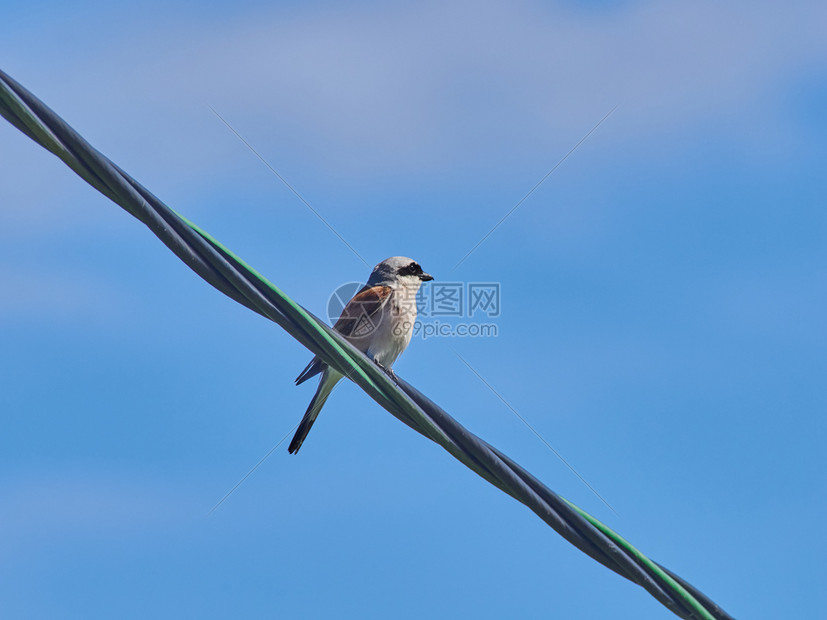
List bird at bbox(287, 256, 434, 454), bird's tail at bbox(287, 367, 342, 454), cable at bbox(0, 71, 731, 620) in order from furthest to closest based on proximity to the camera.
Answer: bird at bbox(287, 256, 434, 454) < bird's tail at bbox(287, 367, 342, 454) < cable at bbox(0, 71, 731, 620)

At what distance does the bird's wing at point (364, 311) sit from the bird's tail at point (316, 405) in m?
0.41

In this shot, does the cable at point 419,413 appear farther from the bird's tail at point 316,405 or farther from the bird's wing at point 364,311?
the bird's wing at point 364,311

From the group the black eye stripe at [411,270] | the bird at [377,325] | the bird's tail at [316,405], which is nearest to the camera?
the bird's tail at [316,405]

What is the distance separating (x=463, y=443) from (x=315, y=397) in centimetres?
378

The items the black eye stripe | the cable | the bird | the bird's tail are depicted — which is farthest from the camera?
the black eye stripe

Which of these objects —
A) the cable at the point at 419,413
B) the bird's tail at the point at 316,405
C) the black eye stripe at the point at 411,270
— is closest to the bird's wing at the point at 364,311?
the black eye stripe at the point at 411,270

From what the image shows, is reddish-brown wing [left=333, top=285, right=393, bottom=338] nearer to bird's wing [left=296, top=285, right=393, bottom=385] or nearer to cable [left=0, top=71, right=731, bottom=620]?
bird's wing [left=296, top=285, right=393, bottom=385]

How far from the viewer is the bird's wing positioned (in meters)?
7.35

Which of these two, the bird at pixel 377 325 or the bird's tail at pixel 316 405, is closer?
the bird's tail at pixel 316 405

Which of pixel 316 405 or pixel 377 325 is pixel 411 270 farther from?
pixel 316 405

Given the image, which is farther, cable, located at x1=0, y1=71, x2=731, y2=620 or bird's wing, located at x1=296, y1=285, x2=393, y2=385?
bird's wing, located at x1=296, y1=285, x2=393, y2=385

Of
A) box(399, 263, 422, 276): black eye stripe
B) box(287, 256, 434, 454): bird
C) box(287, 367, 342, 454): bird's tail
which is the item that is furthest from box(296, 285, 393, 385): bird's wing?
box(287, 367, 342, 454): bird's tail

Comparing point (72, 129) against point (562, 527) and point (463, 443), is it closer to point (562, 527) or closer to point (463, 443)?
point (463, 443)

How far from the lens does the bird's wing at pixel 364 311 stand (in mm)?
7347
